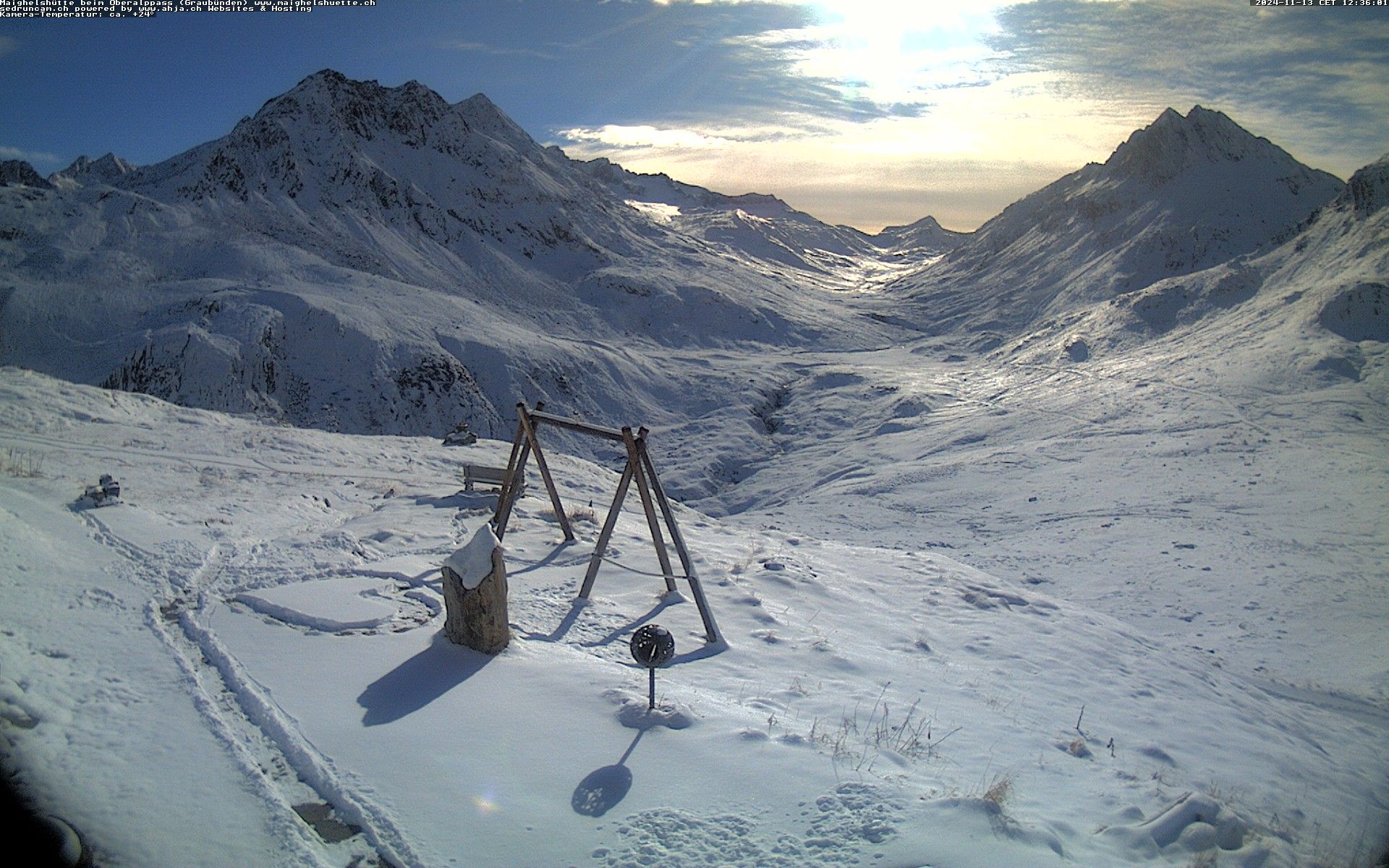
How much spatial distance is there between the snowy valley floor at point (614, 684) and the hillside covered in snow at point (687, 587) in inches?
1.9

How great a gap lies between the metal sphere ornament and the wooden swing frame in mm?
3054

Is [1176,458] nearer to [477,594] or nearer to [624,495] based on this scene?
[624,495]

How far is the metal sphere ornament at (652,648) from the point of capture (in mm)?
5902

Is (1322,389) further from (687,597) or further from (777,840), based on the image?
(777,840)

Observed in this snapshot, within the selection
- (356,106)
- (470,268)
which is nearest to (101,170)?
(356,106)

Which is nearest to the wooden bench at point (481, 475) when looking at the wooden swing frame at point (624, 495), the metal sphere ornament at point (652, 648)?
the wooden swing frame at point (624, 495)

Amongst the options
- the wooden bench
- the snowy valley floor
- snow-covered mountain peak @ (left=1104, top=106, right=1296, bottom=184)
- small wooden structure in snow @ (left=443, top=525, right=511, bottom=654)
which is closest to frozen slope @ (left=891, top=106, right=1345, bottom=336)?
snow-covered mountain peak @ (left=1104, top=106, right=1296, bottom=184)

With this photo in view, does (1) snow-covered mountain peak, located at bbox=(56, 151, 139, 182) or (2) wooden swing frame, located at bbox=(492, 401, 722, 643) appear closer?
(2) wooden swing frame, located at bbox=(492, 401, 722, 643)

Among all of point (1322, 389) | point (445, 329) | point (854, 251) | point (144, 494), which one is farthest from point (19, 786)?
point (854, 251)

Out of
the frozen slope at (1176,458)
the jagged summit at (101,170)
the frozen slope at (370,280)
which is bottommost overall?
the frozen slope at (1176,458)

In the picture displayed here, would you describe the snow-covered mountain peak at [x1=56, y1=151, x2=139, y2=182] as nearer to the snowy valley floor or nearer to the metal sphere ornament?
the snowy valley floor

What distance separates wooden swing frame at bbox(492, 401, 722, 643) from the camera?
933cm

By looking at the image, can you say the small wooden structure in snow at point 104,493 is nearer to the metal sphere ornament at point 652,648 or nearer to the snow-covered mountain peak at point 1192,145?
the metal sphere ornament at point 652,648

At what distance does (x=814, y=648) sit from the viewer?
366 inches
